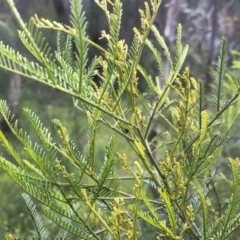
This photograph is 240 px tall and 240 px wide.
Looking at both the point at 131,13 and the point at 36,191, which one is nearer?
the point at 36,191

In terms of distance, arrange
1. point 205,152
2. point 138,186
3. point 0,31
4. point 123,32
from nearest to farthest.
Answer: point 138,186, point 205,152, point 0,31, point 123,32

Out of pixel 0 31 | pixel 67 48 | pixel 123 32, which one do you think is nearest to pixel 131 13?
pixel 123 32

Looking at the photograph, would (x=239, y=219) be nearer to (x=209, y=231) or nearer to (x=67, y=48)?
(x=209, y=231)

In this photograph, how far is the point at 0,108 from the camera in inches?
22.2

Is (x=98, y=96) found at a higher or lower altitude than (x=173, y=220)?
higher

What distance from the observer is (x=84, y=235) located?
1.80 feet

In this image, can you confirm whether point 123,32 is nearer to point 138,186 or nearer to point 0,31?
point 0,31

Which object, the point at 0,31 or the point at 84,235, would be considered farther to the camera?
the point at 0,31

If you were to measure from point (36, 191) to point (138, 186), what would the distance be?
0.12 metres

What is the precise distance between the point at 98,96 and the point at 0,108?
12cm

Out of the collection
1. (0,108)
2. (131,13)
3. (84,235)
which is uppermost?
(131,13)

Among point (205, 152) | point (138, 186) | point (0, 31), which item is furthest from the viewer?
point (0, 31)

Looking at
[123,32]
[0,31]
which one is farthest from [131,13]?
[0,31]

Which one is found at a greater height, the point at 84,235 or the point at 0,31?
the point at 0,31
